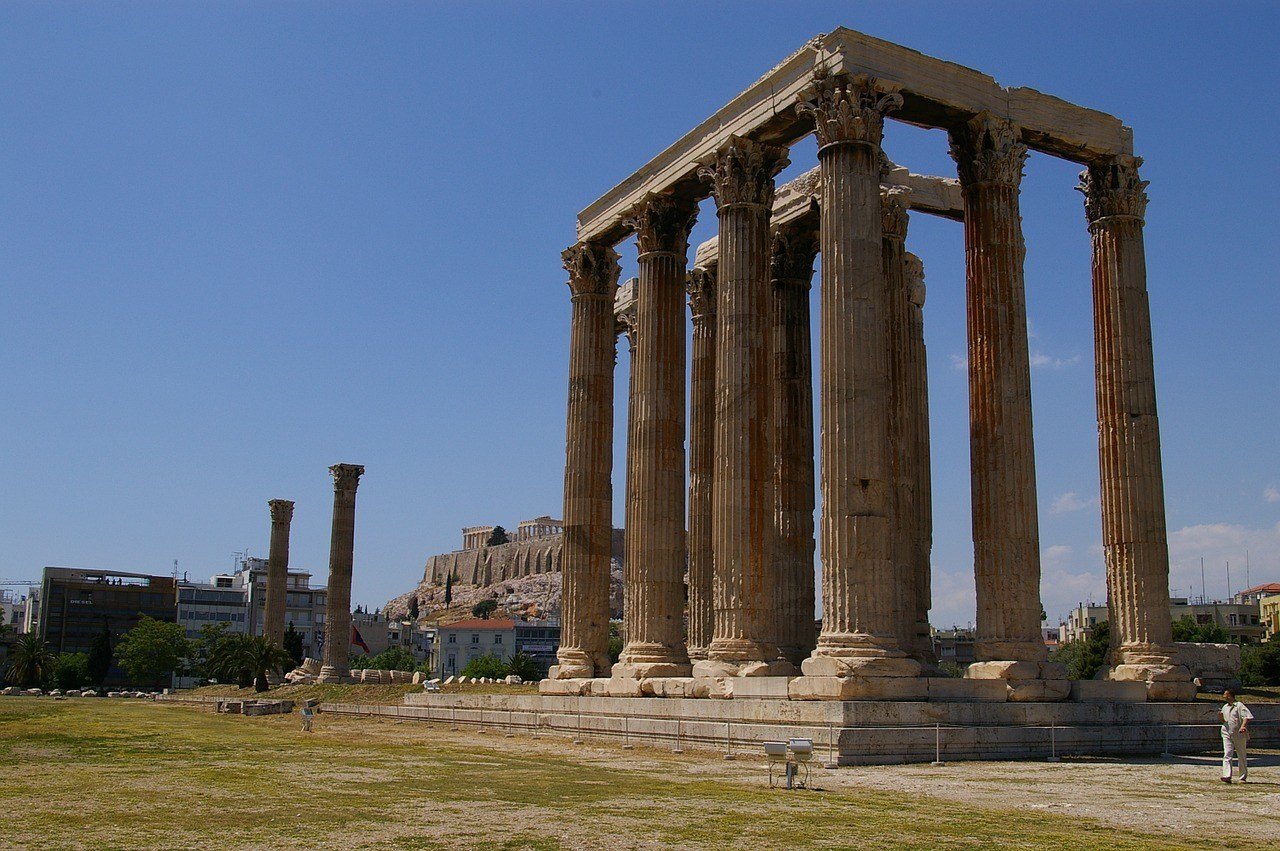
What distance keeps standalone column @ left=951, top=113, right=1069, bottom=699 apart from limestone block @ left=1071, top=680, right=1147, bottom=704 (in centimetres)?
61

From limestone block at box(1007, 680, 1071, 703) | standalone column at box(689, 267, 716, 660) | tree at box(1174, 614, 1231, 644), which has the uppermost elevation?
standalone column at box(689, 267, 716, 660)

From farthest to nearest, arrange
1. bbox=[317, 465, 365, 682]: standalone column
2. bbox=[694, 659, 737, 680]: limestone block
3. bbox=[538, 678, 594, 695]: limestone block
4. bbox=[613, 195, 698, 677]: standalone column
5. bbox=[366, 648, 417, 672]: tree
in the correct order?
bbox=[366, 648, 417, 672]: tree, bbox=[317, 465, 365, 682]: standalone column, bbox=[538, 678, 594, 695]: limestone block, bbox=[613, 195, 698, 677]: standalone column, bbox=[694, 659, 737, 680]: limestone block

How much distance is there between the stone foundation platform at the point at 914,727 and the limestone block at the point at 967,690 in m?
0.25

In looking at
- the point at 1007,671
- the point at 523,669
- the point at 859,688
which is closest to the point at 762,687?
the point at 859,688

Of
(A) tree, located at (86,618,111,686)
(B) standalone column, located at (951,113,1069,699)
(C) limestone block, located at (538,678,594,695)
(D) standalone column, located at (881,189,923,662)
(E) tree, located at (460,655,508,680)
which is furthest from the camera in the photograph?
(A) tree, located at (86,618,111,686)

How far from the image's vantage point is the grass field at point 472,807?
1251cm

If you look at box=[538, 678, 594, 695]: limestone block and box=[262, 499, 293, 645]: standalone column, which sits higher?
box=[262, 499, 293, 645]: standalone column

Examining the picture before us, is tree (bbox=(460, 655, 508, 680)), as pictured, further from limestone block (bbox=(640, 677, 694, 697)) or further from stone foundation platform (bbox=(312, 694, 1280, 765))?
stone foundation platform (bbox=(312, 694, 1280, 765))

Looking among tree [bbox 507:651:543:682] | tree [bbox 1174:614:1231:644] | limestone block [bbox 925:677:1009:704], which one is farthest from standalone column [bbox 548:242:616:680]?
tree [bbox 507:651:543:682]

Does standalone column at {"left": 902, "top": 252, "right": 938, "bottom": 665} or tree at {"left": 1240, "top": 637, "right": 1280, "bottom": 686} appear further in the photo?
tree at {"left": 1240, "top": 637, "right": 1280, "bottom": 686}

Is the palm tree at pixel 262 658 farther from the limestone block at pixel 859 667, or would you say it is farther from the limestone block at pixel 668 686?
the limestone block at pixel 859 667

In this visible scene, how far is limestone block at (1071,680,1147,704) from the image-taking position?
27.6 metres

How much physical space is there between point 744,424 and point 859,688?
8.48 meters

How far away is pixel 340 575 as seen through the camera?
2985 inches
